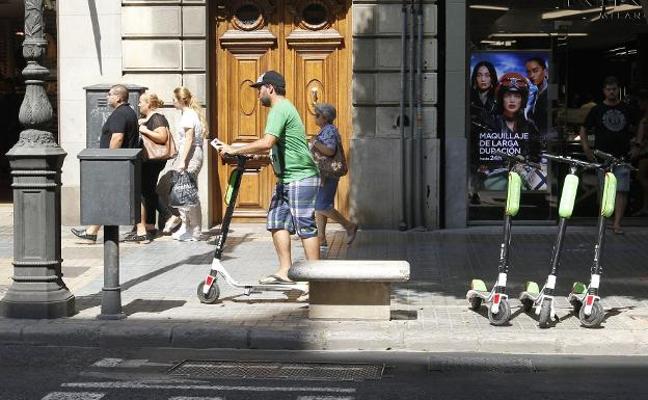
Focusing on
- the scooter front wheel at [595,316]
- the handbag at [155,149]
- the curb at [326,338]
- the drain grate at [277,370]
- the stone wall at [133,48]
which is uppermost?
the stone wall at [133,48]

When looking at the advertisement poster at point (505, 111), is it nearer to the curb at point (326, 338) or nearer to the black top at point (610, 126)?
the black top at point (610, 126)

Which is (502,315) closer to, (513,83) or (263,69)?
(513,83)

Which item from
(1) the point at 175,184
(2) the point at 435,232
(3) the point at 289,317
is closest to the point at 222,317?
(3) the point at 289,317

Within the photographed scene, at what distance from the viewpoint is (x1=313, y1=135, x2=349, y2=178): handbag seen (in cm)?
1312

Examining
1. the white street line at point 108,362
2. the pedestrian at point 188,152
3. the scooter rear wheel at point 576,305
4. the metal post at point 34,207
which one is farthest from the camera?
the pedestrian at point 188,152

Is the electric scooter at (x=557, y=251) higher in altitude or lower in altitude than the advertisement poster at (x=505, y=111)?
lower

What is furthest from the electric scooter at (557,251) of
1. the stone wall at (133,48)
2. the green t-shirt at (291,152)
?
the stone wall at (133,48)

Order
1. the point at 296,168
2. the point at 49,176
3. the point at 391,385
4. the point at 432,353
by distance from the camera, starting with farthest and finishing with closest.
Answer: the point at 296,168 < the point at 49,176 < the point at 432,353 < the point at 391,385

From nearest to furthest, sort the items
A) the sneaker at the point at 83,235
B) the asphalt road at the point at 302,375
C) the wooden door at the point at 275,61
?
the asphalt road at the point at 302,375
the sneaker at the point at 83,235
the wooden door at the point at 275,61

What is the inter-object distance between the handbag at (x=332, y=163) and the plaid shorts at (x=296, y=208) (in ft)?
8.98

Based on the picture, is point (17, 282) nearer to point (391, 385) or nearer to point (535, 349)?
point (391, 385)

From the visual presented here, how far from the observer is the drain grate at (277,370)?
7.95 metres

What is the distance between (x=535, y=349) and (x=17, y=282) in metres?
4.00

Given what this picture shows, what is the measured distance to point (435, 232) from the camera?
1548 cm
